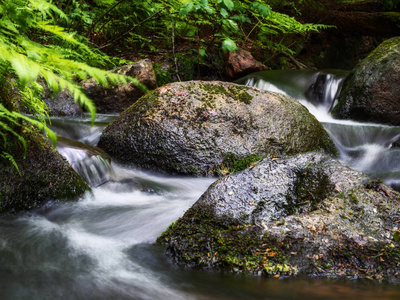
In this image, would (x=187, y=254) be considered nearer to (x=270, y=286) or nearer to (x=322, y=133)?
(x=270, y=286)

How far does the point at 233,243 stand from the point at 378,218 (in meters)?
1.03

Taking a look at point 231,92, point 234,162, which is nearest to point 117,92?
point 231,92

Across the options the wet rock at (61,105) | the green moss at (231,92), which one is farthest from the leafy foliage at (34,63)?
the wet rock at (61,105)

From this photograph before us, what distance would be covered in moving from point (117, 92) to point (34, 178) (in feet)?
15.5

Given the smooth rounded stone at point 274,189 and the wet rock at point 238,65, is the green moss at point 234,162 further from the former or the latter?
the wet rock at point 238,65

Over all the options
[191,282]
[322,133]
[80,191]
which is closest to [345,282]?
[191,282]

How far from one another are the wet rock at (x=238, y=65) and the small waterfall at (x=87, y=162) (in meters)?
6.34

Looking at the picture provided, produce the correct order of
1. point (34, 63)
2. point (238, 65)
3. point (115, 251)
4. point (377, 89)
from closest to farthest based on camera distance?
point (34, 63)
point (115, 251)
point (377, 89)
point (238, 65)

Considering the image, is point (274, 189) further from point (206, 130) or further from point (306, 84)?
point (306, 84)

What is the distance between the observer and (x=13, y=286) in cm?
203

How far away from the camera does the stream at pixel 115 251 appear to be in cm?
202

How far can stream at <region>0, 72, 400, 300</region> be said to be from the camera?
6.63 feet

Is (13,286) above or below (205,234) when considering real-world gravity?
below

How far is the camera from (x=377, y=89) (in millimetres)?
7188
